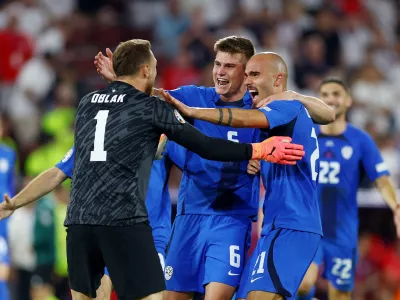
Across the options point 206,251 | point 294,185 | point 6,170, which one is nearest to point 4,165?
point 6,170

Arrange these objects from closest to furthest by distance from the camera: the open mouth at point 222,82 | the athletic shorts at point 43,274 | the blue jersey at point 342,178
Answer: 1. the open mouth at point 222,82
2. the blue jersey at point 342,178
3. the athletic shorts at point 43,274

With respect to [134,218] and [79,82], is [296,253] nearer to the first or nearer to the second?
[134,218]

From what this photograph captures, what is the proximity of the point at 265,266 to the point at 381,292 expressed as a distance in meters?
6.72

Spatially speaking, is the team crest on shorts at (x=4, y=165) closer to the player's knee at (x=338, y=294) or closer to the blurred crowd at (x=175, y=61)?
the blurred crowd at (x=175, y=61)

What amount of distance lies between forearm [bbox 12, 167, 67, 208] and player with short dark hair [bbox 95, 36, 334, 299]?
96 centimetres

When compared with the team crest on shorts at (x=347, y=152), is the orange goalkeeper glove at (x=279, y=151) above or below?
below

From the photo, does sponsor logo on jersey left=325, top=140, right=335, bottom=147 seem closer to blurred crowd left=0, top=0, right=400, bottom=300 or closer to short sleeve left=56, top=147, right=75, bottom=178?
blurred crowd left=0, top=0, right=400, bottom=300

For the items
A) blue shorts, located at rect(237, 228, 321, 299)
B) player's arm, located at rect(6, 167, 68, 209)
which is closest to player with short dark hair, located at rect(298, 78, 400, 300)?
blue shorts, located at rect(237, 228, 321, 299)

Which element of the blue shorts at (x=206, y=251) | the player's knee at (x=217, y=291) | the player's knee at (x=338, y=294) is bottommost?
the player's knee at (x=338, y=294)

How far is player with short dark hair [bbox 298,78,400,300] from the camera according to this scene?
947 centimetres

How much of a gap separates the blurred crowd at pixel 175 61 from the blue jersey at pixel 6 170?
5.46ft

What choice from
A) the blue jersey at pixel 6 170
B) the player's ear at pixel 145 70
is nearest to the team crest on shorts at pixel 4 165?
the blue jersey at pixel 6 170

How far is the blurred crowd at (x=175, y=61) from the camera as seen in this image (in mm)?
12773

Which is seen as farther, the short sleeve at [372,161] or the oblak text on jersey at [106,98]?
the short sleeve at [372,161]
